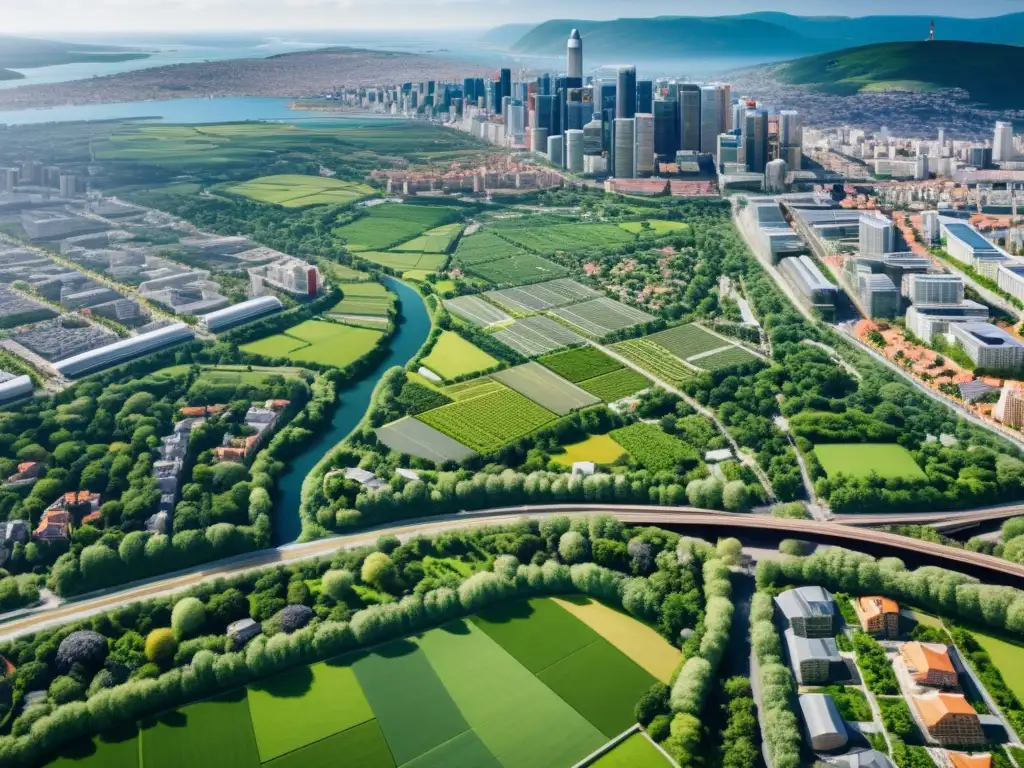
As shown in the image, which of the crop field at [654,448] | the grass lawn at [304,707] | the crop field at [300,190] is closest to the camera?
the grass lawn at [304,707]

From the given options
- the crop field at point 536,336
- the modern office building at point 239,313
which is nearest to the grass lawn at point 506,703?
the crop field at point 536,336

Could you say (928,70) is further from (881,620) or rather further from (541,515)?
(881,620)

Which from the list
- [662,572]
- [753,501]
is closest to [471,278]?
[753,501]

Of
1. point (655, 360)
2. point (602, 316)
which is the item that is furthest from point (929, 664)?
point (602, 316)

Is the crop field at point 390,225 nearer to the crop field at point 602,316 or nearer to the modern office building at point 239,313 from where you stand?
the modern office building at point 239,313

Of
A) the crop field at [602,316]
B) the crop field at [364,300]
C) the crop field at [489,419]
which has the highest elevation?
the crop field at [364,300]
